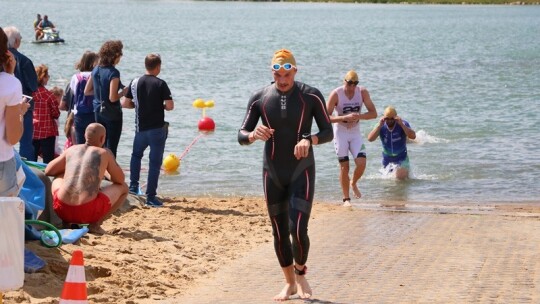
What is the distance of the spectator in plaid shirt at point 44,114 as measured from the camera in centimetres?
1230

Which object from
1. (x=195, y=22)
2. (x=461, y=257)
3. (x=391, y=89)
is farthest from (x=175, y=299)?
(x=195, y=22)

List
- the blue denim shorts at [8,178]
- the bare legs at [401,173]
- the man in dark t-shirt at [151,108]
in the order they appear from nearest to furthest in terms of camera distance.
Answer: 1. the blue denim shorts at [8,178]
2. the man in dark t-shirt at [151,108]
3. the bare legs at [401,173]

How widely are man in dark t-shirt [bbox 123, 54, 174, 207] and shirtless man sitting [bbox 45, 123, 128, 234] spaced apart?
75.4 inches

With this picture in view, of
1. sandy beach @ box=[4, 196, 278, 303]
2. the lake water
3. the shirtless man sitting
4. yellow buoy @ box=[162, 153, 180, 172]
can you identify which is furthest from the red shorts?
yellow buoy @ box=[162, 153, 180, 172]

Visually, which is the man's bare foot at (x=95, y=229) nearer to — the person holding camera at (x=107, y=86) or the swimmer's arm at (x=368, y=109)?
the person holding camera at (x=107, y=86)

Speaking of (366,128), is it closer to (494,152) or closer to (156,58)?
(494,152)

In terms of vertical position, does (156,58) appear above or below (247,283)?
above

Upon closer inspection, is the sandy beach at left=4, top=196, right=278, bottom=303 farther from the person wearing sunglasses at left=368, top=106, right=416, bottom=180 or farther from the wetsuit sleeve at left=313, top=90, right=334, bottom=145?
the person wearing sunglasses at left=368, top=106, right=416, bottom=180

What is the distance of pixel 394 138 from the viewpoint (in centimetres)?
1623

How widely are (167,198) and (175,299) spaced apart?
5.57 meters

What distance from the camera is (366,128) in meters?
23.7

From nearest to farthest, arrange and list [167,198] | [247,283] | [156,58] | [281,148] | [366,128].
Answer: [281,148], [247,283], [156,58], [167,198], [366,128]

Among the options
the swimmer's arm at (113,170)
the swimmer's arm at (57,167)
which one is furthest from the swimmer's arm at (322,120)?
the swimmer's arm at (57,167)

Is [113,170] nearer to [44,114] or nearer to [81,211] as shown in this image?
[81,211]
